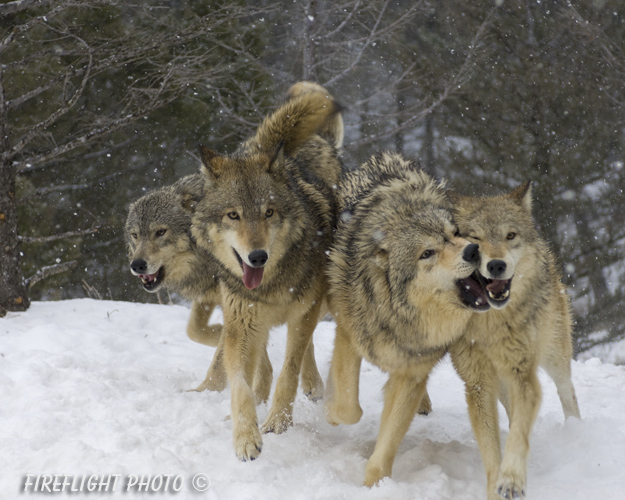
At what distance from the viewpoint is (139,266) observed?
462 cm

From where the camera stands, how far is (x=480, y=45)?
1035 centimetres

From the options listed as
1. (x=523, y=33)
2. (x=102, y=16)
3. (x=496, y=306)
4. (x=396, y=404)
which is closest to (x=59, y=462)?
(x=396, y=404)

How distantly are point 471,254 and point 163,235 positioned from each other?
2.76 m

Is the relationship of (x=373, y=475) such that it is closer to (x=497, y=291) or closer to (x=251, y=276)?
(x=497, y=291)

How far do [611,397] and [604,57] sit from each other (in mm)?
6600

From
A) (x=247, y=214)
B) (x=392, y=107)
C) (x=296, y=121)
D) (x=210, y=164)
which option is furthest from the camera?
(x=392, y=107)

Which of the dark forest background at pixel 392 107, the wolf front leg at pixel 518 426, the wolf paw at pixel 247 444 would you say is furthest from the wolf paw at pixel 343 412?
the dark forest background at pixel 392 107

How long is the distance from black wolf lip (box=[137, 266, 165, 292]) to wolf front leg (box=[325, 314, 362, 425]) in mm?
1715

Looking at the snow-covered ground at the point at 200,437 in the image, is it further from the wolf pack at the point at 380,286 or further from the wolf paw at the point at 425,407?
the wolf pack at the point at 380,286

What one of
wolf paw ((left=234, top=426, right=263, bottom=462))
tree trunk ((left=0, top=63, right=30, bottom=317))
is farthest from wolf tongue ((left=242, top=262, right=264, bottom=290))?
tree trunk ((left=0, top=63, right=30, bottom=317))

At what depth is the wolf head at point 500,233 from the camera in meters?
3.07

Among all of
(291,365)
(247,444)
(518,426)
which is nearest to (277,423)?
(291,365)

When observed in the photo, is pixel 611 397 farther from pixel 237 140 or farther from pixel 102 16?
pixel 102 16

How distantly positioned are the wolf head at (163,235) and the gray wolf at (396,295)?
59.3 inches
